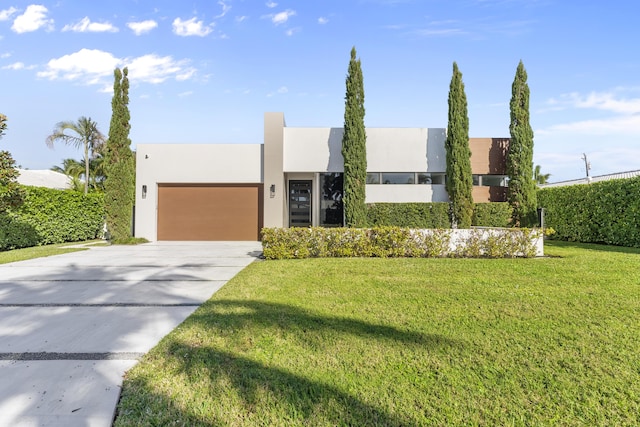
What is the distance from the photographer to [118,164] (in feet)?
42.7

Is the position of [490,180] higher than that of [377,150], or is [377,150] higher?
[377,150]

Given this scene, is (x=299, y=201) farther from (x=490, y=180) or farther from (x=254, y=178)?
(x=490, y=180)

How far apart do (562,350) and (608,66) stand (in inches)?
427

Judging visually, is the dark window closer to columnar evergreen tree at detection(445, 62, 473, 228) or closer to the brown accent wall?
columnar evergreen tree at detection(445, 62, 473, 228)

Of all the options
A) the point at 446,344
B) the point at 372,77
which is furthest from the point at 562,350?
the point at 372,77

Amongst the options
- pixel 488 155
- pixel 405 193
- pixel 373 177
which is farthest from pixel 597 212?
pixel 373 177

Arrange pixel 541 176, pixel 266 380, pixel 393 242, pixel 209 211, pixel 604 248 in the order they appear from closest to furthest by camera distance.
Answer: pixel 266 380 → pixel 393 242 → pixel 604 248 → pixel 209 211 → pixel 541 176

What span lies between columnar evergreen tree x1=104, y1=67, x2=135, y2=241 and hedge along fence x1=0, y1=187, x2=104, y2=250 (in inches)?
65.6

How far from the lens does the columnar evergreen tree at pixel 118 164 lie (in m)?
13.0

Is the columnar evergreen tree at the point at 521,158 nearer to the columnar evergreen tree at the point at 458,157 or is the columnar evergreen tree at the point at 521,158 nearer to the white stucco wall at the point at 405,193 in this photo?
the columnar evergreen tree at the point at 458,157

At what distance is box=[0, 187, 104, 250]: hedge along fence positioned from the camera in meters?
11.0

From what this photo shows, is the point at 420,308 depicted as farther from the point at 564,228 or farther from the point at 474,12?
the point at 564,228

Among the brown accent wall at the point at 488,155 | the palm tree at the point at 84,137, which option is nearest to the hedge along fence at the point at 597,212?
the brown accent wall at the point at 488,155

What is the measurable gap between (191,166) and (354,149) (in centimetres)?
674
